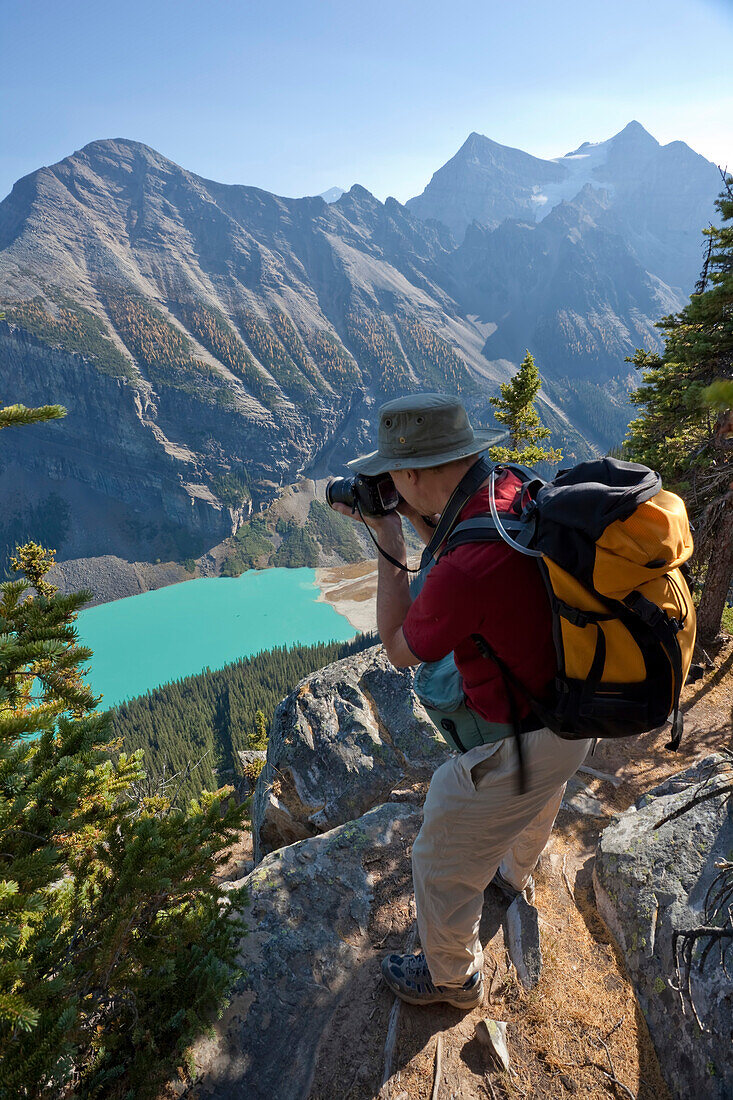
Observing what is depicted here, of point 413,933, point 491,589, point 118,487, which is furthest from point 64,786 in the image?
point 118,487

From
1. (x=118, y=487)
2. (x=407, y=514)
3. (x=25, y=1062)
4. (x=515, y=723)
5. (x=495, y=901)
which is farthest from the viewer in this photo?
(x=118, y=487)

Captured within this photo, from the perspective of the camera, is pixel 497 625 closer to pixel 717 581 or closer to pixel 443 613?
pixel 443 613

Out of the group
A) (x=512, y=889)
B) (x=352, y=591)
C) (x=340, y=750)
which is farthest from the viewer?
(x=352, y=591)

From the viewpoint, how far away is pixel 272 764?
30.6ft

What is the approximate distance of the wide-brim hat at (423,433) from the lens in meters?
2.64

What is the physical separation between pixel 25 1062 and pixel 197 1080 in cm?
162

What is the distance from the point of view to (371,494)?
113 inches

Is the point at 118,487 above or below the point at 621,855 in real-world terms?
above

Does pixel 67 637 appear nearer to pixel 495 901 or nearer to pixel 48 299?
pixel 495 901

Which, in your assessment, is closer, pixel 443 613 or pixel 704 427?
pixel 443 613

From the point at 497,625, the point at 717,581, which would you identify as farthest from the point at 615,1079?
the point at 717,581

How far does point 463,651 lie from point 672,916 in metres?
2.90

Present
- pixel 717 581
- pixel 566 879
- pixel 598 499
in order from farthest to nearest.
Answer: pixel 717 581 < pixel 566 879 < pixel 598 499

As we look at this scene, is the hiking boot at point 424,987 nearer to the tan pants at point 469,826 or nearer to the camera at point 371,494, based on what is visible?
the tan pants at point 469,826
